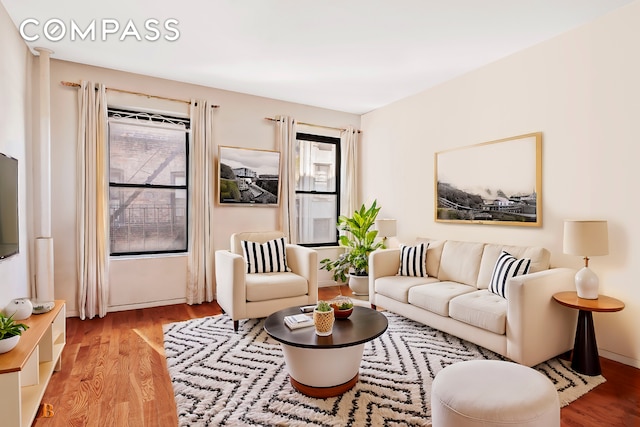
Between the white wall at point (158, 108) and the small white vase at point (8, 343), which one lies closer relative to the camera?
the small white vase at point (8, 343)

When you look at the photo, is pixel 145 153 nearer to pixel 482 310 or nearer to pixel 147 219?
pixel 147 219

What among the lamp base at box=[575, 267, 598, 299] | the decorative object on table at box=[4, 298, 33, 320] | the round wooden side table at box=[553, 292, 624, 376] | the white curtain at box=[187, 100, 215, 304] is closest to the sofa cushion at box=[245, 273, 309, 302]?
the white curtain at box=[187, 100, 215, 304]

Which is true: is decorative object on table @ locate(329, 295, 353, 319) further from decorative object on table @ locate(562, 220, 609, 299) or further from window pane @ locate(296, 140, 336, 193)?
window pane @ locate(296, 140, 336, 193)

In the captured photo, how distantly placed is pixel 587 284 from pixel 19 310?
3901 mm

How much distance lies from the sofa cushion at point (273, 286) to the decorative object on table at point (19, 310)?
158 centimetres

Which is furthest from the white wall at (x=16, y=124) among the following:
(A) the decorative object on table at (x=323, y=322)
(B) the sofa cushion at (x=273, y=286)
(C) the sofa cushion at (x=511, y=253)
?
(C) the sofa cushion at (x=511, y=253)

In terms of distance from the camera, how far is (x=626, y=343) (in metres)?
2.65

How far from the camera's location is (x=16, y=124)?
2.97 metres

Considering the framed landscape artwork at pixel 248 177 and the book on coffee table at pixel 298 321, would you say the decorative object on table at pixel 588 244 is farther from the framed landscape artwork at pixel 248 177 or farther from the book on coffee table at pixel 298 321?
the framed landscape artwork at pixel 248 177

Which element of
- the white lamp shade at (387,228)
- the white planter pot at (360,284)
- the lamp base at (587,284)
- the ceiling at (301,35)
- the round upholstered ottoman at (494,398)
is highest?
the ceiling at (301,35)

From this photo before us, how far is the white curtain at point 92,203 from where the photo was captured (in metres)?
3.69

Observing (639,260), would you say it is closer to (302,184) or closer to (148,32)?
(302,184)

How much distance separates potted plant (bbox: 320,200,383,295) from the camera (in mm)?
4535

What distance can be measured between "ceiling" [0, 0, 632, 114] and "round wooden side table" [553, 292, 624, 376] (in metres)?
2.15
